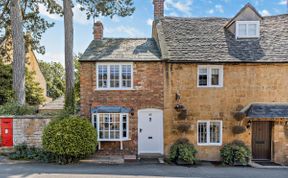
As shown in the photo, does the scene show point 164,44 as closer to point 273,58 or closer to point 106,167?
point 273,58

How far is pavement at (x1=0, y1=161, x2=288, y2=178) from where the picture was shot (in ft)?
33.7

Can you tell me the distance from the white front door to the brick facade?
1.02ft

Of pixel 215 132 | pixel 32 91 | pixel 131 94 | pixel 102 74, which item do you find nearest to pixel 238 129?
pixel 215 132

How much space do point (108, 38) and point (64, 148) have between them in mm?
8061

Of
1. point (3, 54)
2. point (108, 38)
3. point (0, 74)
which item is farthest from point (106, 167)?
point (3, 54)

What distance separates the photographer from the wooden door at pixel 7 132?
12.9m

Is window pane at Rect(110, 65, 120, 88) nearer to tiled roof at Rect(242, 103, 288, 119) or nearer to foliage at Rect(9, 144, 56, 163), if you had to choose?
foliage at Rect(9, 144, 56, 163)

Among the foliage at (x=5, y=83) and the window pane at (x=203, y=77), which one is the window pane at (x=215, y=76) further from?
the foliage at (x=5, y=83)

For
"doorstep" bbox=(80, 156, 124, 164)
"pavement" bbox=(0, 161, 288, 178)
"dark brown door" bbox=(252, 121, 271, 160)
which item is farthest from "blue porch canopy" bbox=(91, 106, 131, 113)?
"dark brown door" bbox=(252, 121, 271, 160)

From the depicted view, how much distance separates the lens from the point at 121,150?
1358 cm

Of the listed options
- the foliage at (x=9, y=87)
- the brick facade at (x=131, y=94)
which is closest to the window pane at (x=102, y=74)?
the brick facade at (x=131, y=94)

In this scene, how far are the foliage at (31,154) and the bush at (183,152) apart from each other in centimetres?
635

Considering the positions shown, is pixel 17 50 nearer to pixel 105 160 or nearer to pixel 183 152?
pixel 105 160

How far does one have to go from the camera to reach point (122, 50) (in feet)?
47.3
